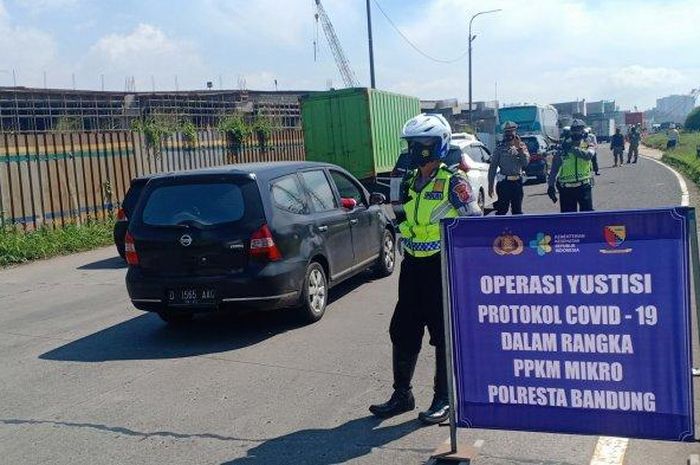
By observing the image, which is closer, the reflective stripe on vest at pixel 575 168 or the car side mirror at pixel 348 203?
the car side mirror at pixel 348 203

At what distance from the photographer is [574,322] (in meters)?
4.09

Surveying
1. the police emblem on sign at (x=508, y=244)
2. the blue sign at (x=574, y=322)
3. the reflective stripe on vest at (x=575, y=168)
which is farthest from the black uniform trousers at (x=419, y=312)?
the reflective stripe on vest at (x=575, y=168)

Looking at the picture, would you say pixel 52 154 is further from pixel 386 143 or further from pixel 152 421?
pixel 152 421

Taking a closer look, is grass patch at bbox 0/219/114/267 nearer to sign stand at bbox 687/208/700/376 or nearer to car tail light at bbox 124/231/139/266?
car tail light at bbox 124/231/139/266

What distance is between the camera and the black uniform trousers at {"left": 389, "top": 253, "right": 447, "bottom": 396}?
5.20 meters

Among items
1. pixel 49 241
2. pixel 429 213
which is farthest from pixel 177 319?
pixel 49 241

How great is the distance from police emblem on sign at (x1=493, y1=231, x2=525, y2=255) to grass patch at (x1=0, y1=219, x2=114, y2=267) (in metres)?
11.7

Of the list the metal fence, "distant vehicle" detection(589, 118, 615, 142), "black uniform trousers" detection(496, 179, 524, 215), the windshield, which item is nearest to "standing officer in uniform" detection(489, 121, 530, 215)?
"black uniform trousers" detection(496, 179, 524, 215)

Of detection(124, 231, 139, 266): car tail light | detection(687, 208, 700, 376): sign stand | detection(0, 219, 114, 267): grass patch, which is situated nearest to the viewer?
detection(687, 208, 700, 376): sign stand

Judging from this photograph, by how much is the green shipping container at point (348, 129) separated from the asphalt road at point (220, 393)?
11.7m

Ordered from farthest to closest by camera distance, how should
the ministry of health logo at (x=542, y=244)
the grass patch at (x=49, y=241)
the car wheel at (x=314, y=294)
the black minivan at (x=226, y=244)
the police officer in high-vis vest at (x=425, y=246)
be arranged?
the grass patch at (x=49, y=241)
the car wheel at (x=314, y=294)
the black minivan at (x=226, y=244)
the police officer in high-vis vest at (x=425, y=246)
the ministry of health logo at (x=542, y=244)

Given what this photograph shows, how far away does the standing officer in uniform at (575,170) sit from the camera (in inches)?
414

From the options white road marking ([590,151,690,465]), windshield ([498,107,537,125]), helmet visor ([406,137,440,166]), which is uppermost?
windshield ([498,107,537,125])

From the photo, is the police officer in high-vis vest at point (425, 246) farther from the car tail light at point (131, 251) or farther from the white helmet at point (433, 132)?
the car tail light at point (131, 251)
